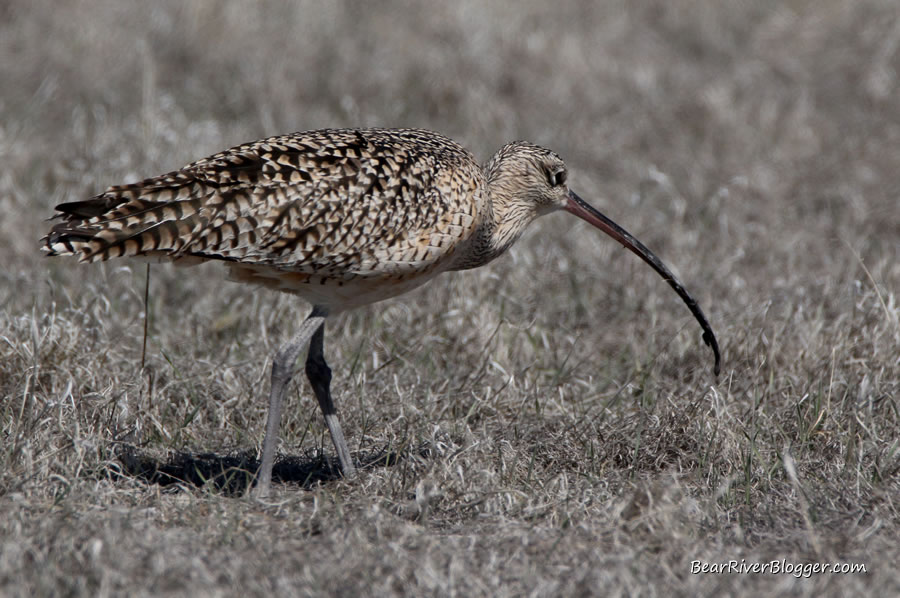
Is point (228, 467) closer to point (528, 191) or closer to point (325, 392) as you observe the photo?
point (325, 392)

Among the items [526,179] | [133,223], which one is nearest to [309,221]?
[133,223]

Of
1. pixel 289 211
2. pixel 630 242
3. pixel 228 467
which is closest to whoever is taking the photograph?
pixel 289 211

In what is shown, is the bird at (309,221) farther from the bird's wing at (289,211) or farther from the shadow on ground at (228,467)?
the shadow on ground at (228,467)

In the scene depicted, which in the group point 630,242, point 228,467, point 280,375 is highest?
point 630,242

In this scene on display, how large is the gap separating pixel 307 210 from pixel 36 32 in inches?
247

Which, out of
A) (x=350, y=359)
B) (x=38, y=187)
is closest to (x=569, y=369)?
(x=350, y=359)

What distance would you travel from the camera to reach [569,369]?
574 centimetres

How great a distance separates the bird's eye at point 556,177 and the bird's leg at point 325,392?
127cm

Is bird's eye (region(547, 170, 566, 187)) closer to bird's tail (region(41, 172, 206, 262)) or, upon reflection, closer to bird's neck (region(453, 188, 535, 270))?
bird's neck (region(453, 188, 535, 270))

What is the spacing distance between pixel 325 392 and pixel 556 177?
58.0 inches

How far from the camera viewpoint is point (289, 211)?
4.37 metres

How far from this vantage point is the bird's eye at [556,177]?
5395 millimetres

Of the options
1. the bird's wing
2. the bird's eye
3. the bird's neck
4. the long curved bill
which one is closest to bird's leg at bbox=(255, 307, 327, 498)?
the bird's wing

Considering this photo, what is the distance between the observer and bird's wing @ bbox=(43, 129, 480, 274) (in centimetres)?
425
